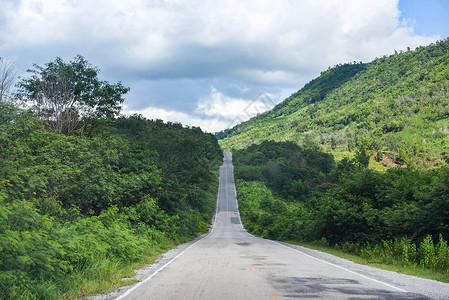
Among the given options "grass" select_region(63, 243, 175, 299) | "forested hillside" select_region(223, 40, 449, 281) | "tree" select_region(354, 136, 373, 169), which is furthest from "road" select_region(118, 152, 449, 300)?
"tree" select_region(354, 136, 373, 169)

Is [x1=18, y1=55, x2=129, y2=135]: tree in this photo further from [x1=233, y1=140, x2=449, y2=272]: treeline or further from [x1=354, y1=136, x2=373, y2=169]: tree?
[x1=354, y1=136, x2=373, y2=169]: tree

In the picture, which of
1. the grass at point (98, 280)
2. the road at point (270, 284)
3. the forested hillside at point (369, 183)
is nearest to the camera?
the road at point (270, 284)

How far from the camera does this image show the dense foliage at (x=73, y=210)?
28.9ft

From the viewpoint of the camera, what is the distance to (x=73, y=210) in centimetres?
1870

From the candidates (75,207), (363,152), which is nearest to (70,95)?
(75,207)

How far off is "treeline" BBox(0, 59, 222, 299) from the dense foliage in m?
0.03

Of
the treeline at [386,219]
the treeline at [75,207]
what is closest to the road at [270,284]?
the treeline at [75,207]

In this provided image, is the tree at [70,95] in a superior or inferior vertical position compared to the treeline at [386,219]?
superior

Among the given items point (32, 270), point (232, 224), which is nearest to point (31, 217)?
point (32, 270)

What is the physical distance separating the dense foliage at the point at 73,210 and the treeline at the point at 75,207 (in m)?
0.03

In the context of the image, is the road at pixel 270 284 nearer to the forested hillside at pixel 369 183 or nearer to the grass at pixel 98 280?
the grass at pixel 98 280

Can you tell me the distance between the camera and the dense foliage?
8812mm

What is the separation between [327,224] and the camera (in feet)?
89.9

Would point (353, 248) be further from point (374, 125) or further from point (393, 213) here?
point (374, 125)
